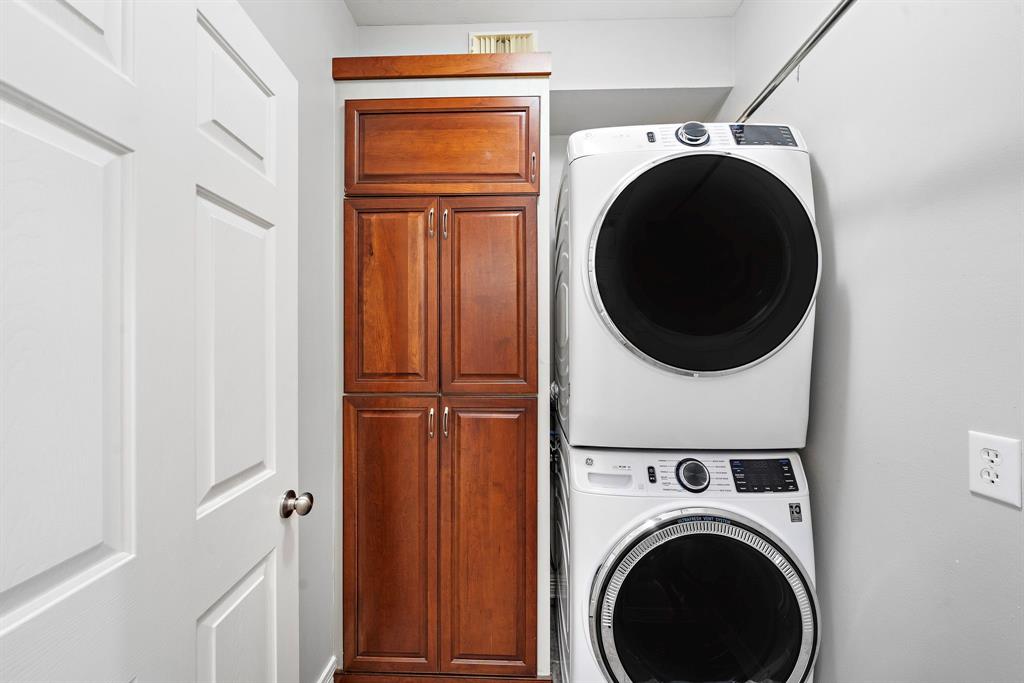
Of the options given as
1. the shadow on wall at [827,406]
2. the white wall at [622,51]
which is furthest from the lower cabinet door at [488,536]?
the white wall at [622,51]

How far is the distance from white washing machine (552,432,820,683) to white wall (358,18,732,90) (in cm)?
178

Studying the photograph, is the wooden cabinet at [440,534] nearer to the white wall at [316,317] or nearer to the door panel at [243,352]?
the white wall at [316,317]

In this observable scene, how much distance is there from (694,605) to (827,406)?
68cm

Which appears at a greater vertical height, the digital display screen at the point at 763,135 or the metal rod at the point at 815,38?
the metal rod at the point at 815,38

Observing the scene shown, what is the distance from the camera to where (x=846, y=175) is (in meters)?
1.28

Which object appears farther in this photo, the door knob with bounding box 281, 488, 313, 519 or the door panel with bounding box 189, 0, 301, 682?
the door knob with bounding box 281, 488, 313, 519

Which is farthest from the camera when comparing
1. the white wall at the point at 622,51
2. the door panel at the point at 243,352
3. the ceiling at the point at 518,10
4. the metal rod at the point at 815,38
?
the white wall at the point at 622,51

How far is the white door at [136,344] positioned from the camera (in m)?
0.48

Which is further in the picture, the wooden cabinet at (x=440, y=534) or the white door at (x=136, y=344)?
the wooden cabinet at (x=440, y=534)

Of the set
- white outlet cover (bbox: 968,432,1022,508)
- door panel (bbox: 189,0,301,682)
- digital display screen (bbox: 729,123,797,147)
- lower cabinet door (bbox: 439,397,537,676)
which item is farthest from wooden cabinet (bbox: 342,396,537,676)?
white outlet cover (bbox: 968,432,1022,508)

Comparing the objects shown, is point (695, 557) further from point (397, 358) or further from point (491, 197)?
point (491, 197)

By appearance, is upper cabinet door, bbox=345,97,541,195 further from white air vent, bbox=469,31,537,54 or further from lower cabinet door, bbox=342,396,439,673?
lower cabinet door, bbox=342,396,439,673

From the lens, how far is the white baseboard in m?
1.70


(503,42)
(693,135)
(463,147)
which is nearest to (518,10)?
(503,42)
